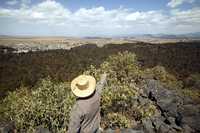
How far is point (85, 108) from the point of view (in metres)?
6.73

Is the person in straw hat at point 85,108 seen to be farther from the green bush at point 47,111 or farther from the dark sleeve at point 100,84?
the green bush at point 47,111

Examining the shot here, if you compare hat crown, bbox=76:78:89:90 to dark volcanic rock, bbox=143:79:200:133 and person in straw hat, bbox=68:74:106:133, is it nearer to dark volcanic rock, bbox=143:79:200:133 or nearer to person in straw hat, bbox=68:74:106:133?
person in straw hat, bbox=68:74:106:133

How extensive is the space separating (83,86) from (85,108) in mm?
619

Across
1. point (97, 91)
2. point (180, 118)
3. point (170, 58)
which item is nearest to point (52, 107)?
point (180, 118)

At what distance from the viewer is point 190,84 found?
97.8 meters

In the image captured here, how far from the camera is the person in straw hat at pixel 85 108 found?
6594mm

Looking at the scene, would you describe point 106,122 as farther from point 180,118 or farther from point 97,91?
point 97,91

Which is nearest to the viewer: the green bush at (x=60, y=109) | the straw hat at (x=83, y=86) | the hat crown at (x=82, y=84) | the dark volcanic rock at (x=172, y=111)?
the straw hat at (x=83, y=86)

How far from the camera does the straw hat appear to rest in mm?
6865

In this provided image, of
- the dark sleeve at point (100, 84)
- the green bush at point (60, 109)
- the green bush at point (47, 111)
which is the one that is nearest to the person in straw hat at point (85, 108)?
the dark sleeve at point (100, 84)

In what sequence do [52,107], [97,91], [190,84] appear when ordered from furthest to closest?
[190,84] < [52,107] < [97,91]

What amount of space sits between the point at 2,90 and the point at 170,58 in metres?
98.1

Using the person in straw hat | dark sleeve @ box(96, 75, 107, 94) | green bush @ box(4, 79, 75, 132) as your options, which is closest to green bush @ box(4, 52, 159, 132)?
green bush @ box(4, 79, 75, 132)

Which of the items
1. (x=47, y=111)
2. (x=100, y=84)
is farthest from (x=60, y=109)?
(x=100, y=84)
